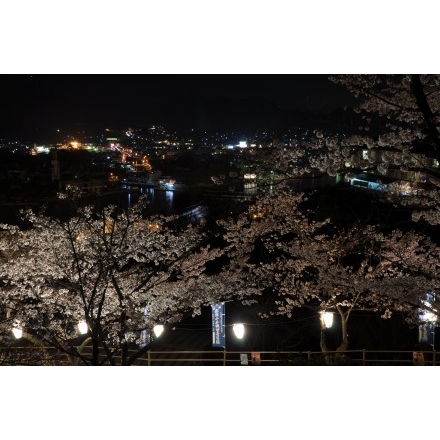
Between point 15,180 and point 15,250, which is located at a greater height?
point 15,180

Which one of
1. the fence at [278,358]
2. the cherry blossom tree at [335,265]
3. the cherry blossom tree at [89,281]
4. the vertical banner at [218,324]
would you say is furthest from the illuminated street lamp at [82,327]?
the cherry blossom tree at [335,265]

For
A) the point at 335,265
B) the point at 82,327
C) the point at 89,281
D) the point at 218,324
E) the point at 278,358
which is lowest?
the point at 278,358

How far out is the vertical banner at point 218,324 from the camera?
960 centimetres

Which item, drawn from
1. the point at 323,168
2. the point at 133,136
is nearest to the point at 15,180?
the point at 133,136

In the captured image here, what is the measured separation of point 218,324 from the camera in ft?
32.0

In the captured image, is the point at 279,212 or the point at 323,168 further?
the point at 279,212

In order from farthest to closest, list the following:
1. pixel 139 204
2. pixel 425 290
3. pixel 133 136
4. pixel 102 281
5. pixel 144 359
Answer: pixel 133 136, pixel 144 359, pixel 139 204, pixel 102 281, pixel 425 290

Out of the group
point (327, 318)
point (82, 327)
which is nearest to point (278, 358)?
point (327, 318)

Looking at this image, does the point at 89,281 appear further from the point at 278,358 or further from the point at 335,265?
the point at 335,265

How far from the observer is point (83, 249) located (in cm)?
822

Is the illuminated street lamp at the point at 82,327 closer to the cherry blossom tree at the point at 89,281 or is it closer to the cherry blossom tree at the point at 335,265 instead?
the cherry blossom tree at the point at 89,281

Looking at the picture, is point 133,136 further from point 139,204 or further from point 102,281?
point 102,281

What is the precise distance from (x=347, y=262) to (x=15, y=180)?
17607 millimetres

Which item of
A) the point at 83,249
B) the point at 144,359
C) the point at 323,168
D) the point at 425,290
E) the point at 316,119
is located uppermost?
the point at 316,119
